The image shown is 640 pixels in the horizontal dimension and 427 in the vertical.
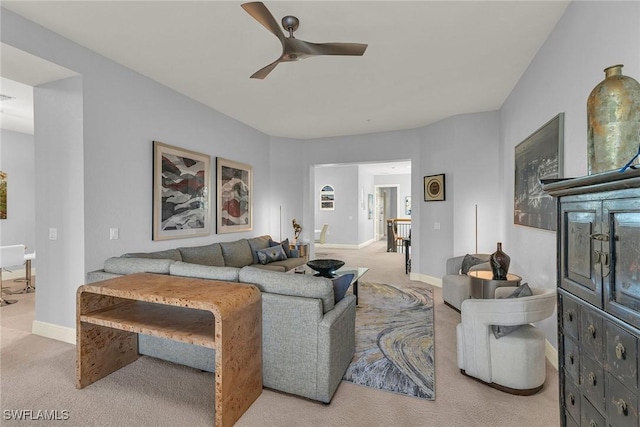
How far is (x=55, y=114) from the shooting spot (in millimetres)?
2957

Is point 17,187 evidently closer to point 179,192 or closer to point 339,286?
point 179,192

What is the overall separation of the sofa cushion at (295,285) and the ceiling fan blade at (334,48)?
1694 mm

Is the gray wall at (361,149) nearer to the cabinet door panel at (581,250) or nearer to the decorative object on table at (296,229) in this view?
the decorative object on table at (296,229)

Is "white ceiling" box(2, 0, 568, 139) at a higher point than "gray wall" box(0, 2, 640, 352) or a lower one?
higher

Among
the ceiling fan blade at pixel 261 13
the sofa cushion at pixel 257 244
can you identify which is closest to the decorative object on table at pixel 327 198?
the sofa cushion at pixel 257 244

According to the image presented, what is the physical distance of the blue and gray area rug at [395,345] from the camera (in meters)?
2.29

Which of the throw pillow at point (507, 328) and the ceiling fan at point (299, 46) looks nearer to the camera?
the ceiling fan at point (299, 46)

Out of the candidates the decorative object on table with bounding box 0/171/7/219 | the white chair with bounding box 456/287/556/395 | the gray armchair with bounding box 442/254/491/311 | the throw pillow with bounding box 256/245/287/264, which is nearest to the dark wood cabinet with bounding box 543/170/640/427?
the white chair with bounding box 456/287/556/395

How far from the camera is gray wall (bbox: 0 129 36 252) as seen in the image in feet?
17.7

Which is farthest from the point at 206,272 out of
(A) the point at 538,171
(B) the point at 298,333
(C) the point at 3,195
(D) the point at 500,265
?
(C) the point at 3,195

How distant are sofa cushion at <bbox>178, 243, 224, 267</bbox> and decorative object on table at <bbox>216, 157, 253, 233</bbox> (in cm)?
49

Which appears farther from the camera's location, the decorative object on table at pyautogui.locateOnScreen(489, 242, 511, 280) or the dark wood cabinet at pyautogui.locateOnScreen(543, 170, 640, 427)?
the decorative object on table at pyautogui.locateOnScreen(489, 242, 511, 280)

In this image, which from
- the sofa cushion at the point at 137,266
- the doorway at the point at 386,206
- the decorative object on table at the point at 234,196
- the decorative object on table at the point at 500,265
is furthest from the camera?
the doorway at the point at 386,206

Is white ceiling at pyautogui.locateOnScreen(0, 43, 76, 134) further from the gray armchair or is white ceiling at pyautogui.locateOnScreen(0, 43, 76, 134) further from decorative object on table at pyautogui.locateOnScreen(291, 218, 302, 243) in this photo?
the gray armchair
